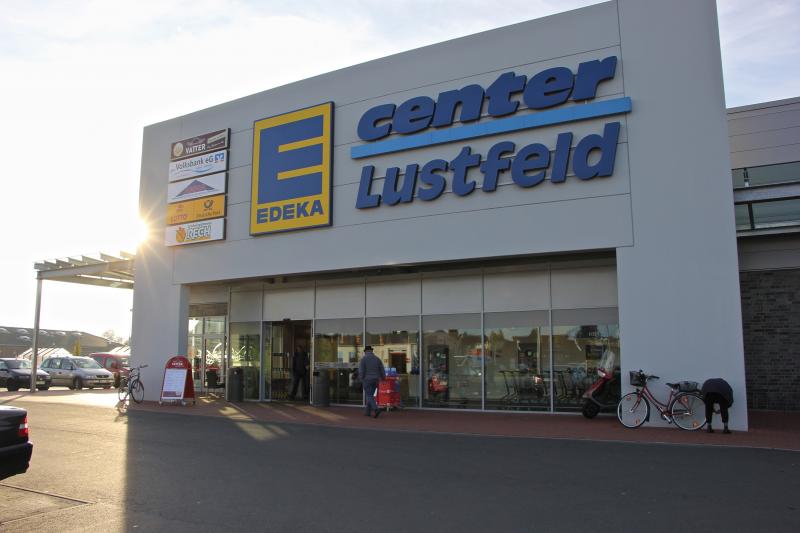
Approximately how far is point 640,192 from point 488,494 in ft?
30.0

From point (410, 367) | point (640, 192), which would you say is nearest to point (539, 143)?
point (640, 192)

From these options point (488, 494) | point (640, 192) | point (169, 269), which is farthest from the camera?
point (169, 269)

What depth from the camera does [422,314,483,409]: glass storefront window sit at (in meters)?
17.8

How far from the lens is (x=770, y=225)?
16.8 m

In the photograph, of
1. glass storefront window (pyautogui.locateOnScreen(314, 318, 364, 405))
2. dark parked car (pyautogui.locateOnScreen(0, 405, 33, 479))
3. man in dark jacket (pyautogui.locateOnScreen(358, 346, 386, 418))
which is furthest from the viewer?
glass storefront window (pyautogui.locateOnScreen(314, 318, 364, 405))

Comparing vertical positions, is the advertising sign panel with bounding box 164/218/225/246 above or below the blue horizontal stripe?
below

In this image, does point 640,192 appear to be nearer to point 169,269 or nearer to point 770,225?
point 770,225

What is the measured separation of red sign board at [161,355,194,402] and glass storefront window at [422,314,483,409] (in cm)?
679

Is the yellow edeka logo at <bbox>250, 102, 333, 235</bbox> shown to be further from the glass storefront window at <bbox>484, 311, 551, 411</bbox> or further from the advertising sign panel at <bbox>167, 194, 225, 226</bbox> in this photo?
the glass storefront window at <bbox>484, 311, 551, 411</bbox>

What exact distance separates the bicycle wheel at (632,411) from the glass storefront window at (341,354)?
314 inches

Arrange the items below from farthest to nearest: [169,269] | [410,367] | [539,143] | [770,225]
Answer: [169,269], [410,367], [770,225], [539,143]

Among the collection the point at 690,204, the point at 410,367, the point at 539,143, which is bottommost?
the point at 410,367

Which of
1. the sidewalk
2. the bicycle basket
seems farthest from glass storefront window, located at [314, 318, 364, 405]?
the bicycle basket

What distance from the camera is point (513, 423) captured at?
49.0 ft
